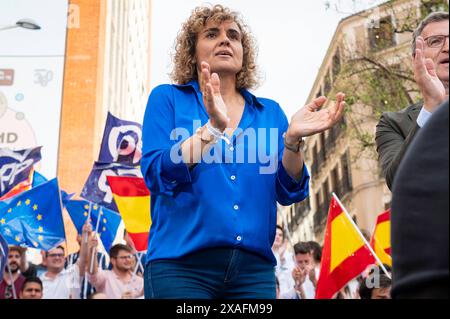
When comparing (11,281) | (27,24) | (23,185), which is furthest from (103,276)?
(27,24)

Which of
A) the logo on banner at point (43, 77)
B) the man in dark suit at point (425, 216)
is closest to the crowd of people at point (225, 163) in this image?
the man in dark suit at point (425, 216)

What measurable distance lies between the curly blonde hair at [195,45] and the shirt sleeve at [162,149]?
0.24m

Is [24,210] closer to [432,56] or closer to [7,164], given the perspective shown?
[7,164]

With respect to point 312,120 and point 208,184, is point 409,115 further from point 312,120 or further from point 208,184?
point 208,184

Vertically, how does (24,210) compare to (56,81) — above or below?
below

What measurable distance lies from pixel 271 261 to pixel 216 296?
237 mm

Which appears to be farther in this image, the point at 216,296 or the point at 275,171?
the point at 275,171

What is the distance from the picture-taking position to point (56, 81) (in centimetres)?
2116

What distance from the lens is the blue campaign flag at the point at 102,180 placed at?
8.65 metres

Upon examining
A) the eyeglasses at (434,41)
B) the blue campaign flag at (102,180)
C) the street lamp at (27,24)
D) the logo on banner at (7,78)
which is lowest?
the eyeglasses at (434,41)

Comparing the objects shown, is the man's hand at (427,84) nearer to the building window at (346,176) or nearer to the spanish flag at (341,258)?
the spanish flag at (341,258)

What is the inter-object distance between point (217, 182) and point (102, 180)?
6.56 meters

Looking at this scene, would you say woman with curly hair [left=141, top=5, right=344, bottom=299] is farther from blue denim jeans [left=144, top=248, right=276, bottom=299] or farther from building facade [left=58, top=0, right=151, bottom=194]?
building facade [left=58, top=0, right=151, bottom=194]

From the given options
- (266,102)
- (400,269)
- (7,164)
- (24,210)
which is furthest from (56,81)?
(400,269)
